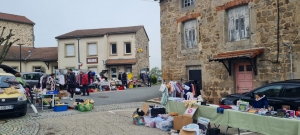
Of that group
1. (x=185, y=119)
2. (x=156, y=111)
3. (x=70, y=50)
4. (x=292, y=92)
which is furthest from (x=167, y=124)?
(x=70, y=50)

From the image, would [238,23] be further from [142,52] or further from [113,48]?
[142,52]

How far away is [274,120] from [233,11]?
8251 mm

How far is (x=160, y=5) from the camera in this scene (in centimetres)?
1722

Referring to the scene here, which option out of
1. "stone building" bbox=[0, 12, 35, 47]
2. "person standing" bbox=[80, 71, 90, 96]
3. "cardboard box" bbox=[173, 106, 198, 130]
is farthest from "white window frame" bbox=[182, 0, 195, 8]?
"stone building" bbox=[0, 12, 35, 47]

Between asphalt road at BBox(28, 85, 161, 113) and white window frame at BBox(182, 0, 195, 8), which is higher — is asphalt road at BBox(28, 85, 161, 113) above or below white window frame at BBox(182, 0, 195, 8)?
below

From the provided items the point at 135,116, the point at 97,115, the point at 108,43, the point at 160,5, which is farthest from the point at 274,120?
the point at 108,43

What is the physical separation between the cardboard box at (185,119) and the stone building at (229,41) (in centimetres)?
444

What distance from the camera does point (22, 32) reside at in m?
37.0

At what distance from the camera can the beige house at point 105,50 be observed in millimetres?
30797

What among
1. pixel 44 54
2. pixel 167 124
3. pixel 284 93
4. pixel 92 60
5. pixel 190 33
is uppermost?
pixel 44 54

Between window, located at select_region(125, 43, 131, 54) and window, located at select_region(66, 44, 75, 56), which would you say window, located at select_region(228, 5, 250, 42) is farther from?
window, located at select_region(66, 44, 75, 56)

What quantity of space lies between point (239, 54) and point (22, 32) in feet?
108

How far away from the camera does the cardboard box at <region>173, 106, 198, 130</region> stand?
7.84 m

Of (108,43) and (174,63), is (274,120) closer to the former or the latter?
(174,63)
